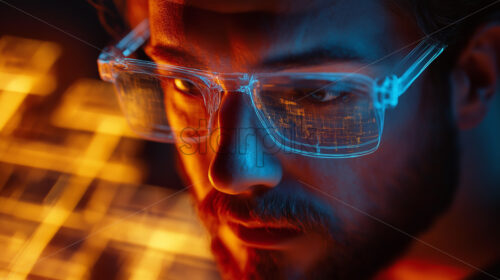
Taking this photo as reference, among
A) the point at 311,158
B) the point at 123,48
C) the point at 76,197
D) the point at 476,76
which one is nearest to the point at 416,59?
the point at 476,76

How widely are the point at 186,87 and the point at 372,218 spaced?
35 centimetres

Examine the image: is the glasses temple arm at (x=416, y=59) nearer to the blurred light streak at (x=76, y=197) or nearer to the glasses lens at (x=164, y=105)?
the glasses lens at (x=164, y=105)

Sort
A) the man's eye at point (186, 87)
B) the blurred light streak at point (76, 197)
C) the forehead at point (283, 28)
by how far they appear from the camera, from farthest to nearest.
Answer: the blurred light streak at point (76, 197), the man's eye at point (186, 87), the forehead at point (283, 28)

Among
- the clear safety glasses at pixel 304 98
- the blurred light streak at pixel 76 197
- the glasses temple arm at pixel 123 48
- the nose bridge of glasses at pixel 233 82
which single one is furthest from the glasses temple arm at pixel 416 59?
the blurred light streak at pixel 76 197

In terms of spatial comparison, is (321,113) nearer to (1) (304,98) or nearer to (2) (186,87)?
(1) (304,98)

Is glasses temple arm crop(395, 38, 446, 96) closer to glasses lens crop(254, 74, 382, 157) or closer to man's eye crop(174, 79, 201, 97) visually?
glasses lens crop(254, 74, 382, 157)

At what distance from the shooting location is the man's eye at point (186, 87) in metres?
0.57

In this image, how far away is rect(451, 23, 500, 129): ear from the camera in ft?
1.47

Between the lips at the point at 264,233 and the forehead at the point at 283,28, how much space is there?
0.23 meters

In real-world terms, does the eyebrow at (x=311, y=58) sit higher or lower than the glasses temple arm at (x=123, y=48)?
lower

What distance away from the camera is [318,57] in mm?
450

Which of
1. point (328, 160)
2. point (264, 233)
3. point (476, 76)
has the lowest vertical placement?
point (264, 233)

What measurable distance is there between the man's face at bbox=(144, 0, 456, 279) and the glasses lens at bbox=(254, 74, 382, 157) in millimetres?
17

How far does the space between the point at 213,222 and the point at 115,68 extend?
1.06 ft
